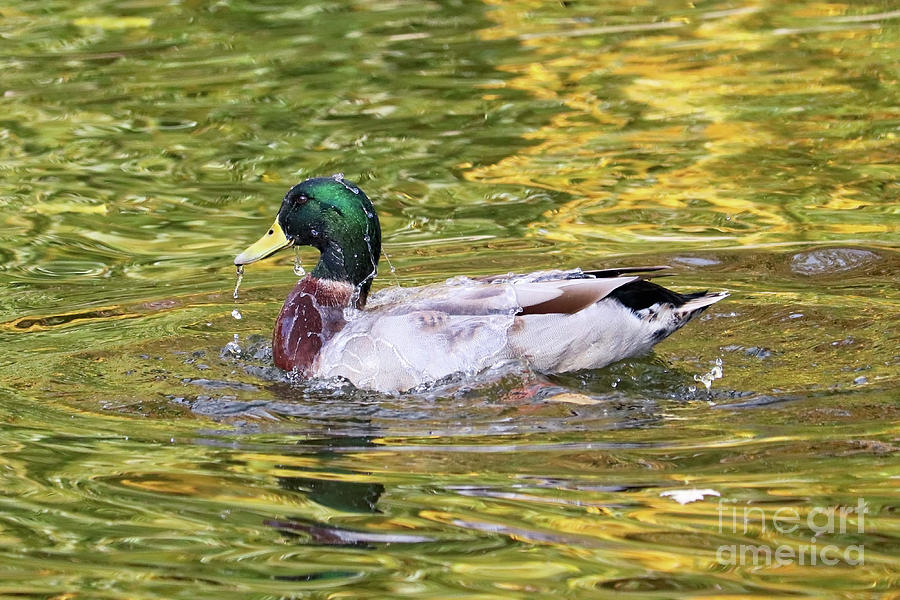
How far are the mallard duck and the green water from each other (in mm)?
180

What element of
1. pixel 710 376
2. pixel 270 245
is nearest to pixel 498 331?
pixel 710 376

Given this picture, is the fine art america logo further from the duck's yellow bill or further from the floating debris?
the duck's yellow bill

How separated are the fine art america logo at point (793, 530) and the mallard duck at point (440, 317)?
75.8 inches

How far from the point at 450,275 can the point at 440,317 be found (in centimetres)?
190

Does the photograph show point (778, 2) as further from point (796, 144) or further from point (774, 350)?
point (774, 350)

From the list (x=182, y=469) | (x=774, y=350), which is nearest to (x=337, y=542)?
(x=182, y=469)

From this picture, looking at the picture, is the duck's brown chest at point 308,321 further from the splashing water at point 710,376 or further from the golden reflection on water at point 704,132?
the golden reflection on water at point 704,132

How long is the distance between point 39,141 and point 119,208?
173 centimetres

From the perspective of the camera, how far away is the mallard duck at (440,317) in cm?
713

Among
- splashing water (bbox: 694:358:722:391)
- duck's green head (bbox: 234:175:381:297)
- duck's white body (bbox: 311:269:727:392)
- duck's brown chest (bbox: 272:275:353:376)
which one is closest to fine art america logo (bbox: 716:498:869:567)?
splashing water (bbox: 694:358:722:391)

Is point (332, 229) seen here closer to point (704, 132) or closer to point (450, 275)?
point (450, 275)

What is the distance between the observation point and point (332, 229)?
7.74m

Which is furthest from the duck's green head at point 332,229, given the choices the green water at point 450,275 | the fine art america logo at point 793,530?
the fine art america logo at point 793,530

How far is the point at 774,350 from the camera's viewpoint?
24.3 feet
